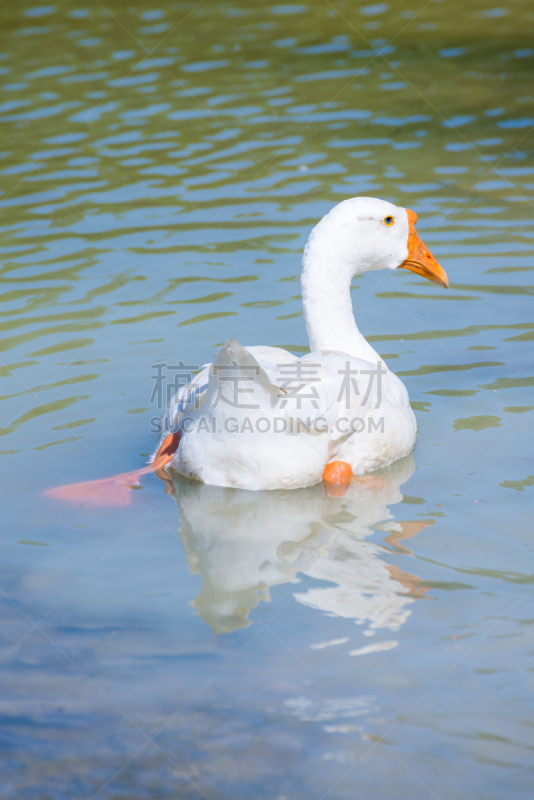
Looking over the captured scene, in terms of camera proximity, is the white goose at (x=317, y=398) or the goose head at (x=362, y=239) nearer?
the white goose at (x=317, y=398)

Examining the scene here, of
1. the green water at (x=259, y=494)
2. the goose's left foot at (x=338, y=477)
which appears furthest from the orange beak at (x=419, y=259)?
the goose's left foot at (x=338, y=477)

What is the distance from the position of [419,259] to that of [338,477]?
172cm

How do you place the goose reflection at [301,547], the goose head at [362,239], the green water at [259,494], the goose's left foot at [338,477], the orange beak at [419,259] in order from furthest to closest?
the orange beak at [419,259] < the goose head at [362,239] < the goose's left foot at [338,477] < the goose reflection at [301,547] < the green water at [259,494]

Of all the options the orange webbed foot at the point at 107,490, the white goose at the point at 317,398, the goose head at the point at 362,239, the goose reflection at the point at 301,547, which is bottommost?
the goose reflection at the point at 301,547

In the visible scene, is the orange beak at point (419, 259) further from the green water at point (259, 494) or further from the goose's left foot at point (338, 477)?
the goose's left foot at point (338, 477)

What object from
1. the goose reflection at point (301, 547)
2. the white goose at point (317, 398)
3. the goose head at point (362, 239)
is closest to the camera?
the goose reflection at point (301, 547)

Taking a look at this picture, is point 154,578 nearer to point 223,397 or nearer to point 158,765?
point 223,397

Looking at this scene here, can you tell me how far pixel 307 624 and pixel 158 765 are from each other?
0.94 meters

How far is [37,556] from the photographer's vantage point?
4770 mm

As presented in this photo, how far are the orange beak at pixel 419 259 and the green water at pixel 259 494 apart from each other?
0.82m

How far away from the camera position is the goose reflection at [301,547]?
13.8 ft

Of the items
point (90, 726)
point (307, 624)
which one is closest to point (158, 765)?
point (90, 726)

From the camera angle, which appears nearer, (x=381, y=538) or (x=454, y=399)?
(x=381, y=538)

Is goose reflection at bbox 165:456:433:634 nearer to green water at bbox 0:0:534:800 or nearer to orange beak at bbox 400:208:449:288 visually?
green water at bbox 0:0:534:800
